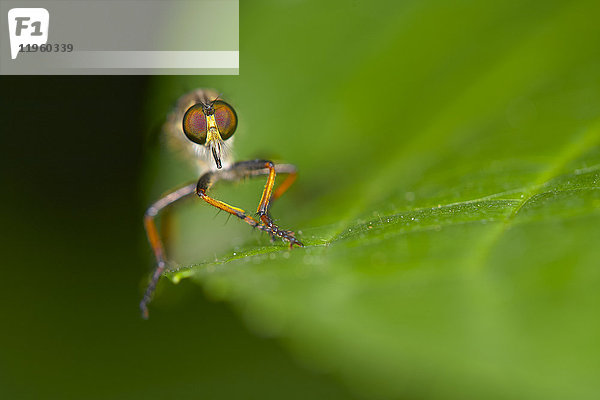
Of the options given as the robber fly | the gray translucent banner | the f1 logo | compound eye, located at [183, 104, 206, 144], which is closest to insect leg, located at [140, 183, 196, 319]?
the robber fly

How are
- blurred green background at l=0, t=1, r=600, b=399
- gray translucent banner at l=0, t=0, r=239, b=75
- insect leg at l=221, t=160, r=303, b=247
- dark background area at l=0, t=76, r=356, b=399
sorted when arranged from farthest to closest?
gray translucent banner at l=0, t=0, r=239, b=75 → dark background area at l=0, t=76, r=356, b=399 → insect leg at l=221, t=160, r=303, b=247 → blurred green background at l=0, t=1, r=600, b=399

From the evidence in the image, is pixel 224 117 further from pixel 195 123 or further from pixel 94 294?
pixel 94 294

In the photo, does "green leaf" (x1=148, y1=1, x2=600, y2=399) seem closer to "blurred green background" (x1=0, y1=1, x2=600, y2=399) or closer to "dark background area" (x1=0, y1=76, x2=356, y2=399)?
"blurred green background" (x1=0, y1=1, x2=600, y2=399)

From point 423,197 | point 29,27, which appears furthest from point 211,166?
point 423,197

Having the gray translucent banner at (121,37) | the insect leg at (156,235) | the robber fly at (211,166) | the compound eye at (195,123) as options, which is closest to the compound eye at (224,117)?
the robber fly at (211,166)

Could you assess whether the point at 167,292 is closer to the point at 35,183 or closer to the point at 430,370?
the point at 35,183

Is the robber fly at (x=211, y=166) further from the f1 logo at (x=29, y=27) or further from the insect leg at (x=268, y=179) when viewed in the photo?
the f1 logo at (x=29, y=27)
